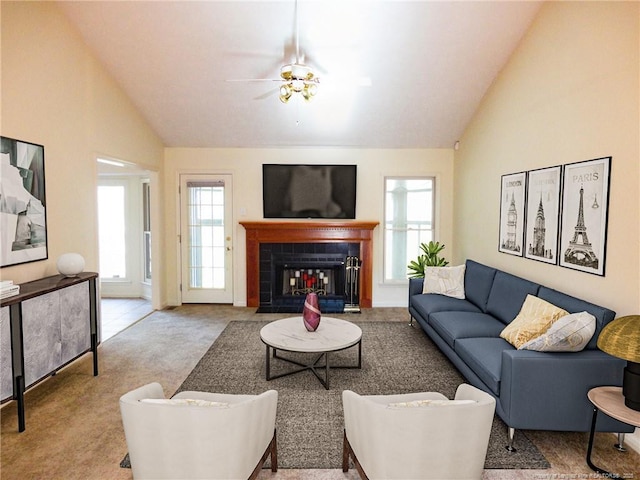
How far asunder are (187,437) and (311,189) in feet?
15.4

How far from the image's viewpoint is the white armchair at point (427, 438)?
1.70 meters

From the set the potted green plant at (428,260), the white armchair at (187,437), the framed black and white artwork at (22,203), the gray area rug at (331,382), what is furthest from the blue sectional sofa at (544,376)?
the framed black and white artwork at (22,203)

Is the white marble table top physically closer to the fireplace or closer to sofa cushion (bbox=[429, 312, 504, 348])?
sofa cushion (bbox=[429, 312, 504, 348])

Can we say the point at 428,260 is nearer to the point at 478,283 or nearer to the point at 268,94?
the point at 478,283

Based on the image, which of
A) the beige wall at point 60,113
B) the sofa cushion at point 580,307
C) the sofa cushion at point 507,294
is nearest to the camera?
the sofa cushion at point 580,307

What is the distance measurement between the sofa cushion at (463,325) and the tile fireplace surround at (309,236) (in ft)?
6.71

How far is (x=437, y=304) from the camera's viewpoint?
440 centimetres

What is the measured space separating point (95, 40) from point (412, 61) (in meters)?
3.38

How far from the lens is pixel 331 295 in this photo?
6258 millimetres

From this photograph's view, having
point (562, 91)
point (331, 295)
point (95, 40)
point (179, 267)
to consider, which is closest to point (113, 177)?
point (179, 267)

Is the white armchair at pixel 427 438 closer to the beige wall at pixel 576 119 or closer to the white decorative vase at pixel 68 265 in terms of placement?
the beige wall at pixel 576 119

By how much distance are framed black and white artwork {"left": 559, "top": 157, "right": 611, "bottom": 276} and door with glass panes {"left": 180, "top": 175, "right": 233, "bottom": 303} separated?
178 inches

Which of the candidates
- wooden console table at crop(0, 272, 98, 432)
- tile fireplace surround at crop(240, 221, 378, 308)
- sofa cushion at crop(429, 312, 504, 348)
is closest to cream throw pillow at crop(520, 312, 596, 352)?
sofa cushion at crop(429, 312, 504, 348)

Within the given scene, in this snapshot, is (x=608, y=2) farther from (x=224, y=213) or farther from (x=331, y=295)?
(x=224, y=213)
